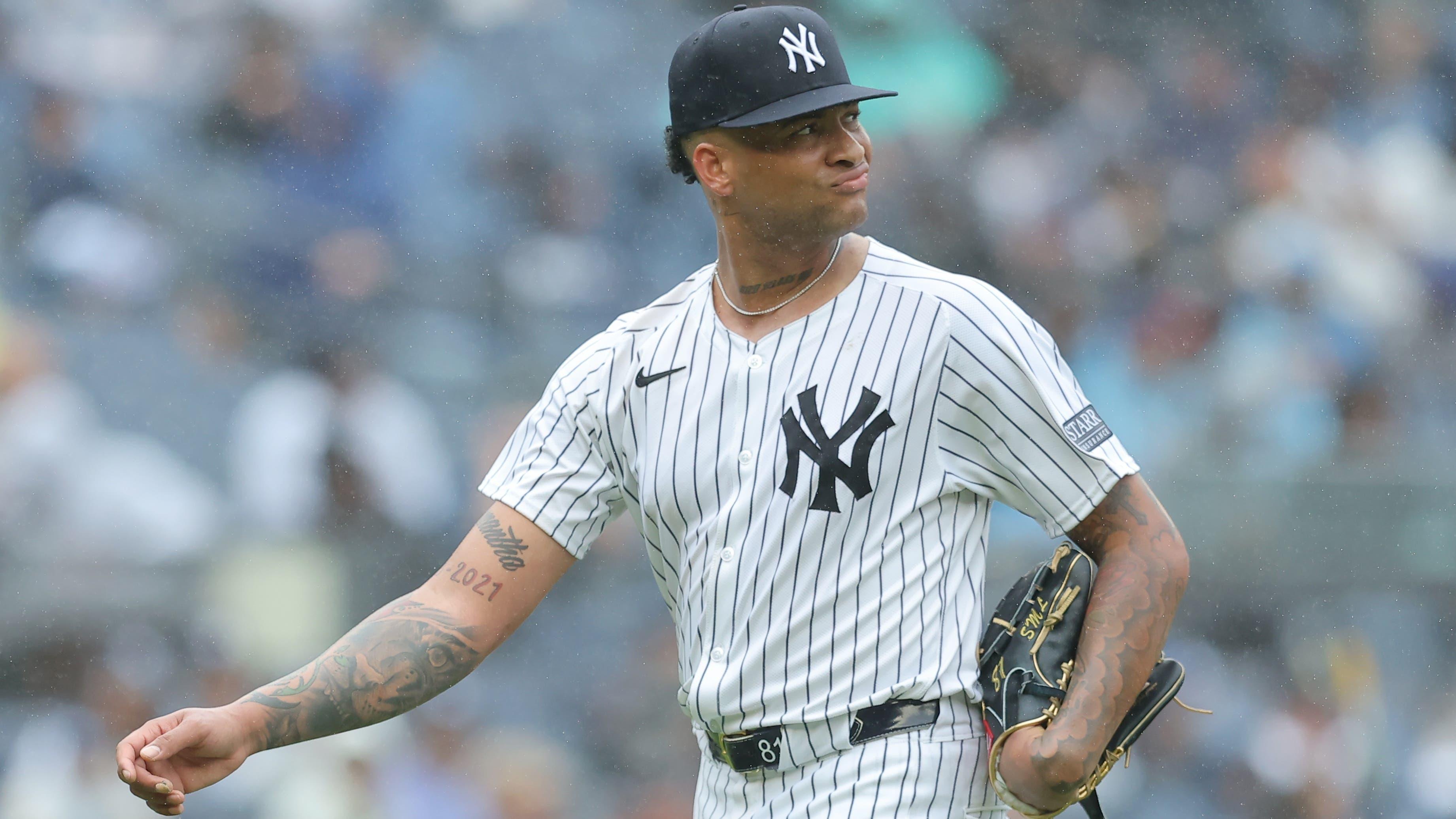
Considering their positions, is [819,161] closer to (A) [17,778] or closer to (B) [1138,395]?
(A) [17,778]

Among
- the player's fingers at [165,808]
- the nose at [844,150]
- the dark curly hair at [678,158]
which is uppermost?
the dark curly hair at [678,158]

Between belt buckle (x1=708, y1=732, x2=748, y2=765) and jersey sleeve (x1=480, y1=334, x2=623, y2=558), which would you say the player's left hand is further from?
jersey sleeve (x1=480, y1=334, x2=623, y2=558)

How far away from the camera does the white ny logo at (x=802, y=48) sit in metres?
2.57

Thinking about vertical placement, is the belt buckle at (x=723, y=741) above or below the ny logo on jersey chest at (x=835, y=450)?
below

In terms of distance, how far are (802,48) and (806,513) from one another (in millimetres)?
785

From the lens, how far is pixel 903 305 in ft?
8.28

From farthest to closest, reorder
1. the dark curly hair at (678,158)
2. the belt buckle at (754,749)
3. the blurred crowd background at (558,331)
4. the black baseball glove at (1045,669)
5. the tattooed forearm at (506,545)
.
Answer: the blurred crowd background at (558,331), the dark curly hair at (678,158), the tattooed forearm at (506,545), the belt buckle at (754,749), the black baseball glove at (1045,669)

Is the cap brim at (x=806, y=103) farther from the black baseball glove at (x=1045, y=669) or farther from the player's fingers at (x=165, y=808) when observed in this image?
the player's fingers at (x=165, y=808)

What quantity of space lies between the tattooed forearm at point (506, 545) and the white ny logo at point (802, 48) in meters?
0.95

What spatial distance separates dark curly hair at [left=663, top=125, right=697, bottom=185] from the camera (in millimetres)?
2844

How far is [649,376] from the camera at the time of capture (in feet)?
8.79

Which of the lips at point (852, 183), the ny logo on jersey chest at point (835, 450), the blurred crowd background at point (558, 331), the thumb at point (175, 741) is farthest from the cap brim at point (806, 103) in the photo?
the blurred crowd background at point (558, 331)

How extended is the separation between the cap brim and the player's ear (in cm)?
8

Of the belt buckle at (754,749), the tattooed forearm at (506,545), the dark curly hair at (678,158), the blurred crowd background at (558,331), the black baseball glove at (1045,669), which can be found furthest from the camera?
the blurred crowd background at (558,331)
